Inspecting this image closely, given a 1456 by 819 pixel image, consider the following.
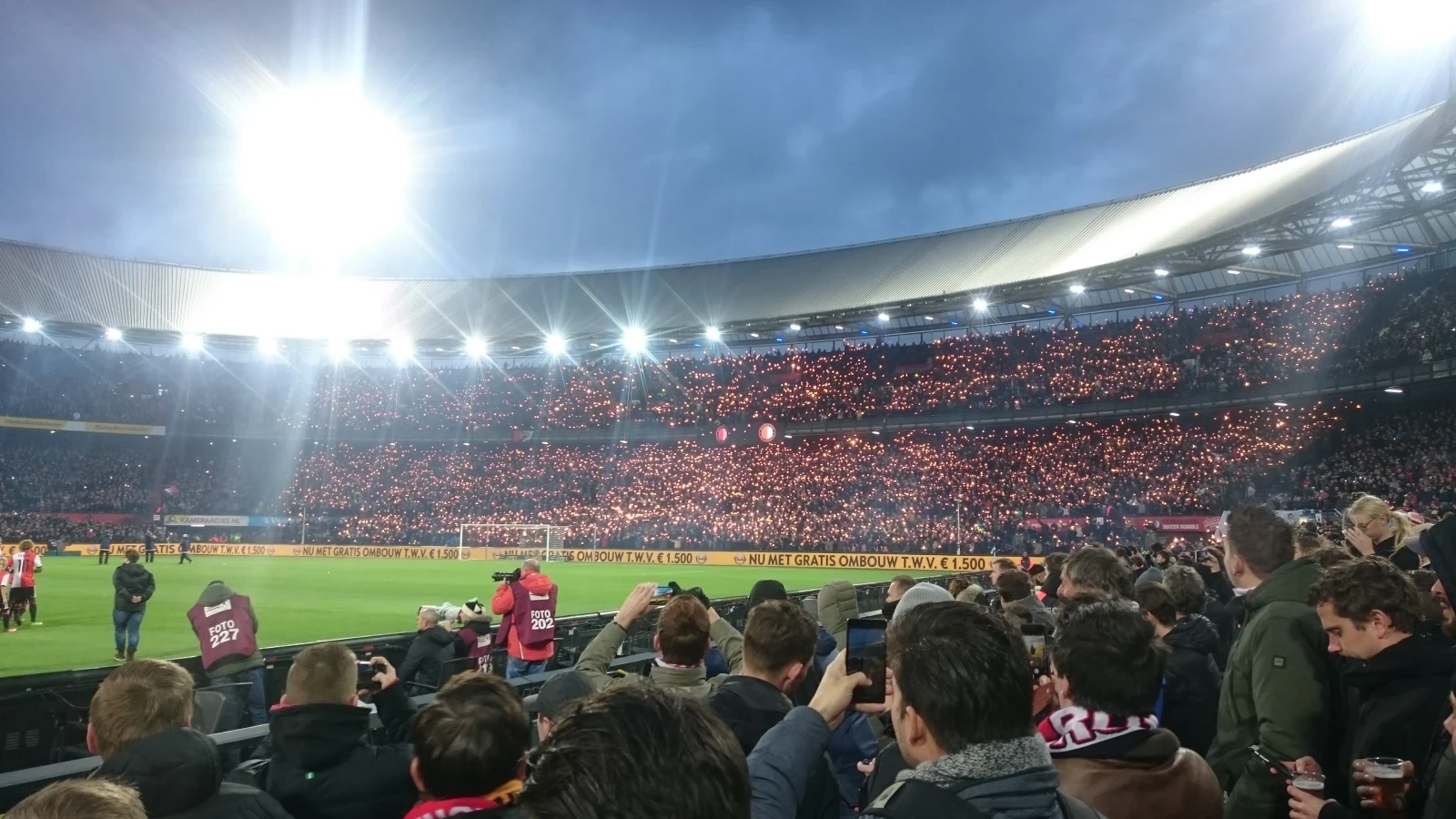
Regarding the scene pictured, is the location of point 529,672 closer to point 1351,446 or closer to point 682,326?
point 1351,446

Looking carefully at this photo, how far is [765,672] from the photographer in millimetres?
3760

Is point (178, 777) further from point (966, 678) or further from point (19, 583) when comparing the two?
point (19, 583)

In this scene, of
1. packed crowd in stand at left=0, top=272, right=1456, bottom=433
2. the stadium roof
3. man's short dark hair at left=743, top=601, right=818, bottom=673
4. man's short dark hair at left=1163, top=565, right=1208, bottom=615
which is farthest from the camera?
packed crowd in stand at left=0, top=272, right=1456, bottom=433

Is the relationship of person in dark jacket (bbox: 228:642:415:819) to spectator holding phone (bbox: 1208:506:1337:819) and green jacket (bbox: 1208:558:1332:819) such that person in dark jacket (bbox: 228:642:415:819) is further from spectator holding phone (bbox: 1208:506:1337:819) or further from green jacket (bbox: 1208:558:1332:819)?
spectator holding phone (bbox: 1208:506:1337:819)

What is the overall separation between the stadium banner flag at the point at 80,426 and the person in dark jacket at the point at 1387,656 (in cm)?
7413

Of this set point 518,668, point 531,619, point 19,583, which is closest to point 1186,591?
point 531,619

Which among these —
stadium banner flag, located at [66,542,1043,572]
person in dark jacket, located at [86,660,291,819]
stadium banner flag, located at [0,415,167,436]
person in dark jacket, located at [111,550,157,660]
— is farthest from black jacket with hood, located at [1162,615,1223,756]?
stadium banner flag, located at [0,415,167,436]

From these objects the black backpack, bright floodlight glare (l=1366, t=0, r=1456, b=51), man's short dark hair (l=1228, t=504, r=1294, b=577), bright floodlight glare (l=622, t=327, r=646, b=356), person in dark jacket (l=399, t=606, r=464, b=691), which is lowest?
person in dark jacket (l=399, t=606, r=464, b=691)

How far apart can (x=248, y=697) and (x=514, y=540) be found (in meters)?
46.2

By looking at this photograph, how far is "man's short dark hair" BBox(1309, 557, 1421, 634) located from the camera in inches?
148

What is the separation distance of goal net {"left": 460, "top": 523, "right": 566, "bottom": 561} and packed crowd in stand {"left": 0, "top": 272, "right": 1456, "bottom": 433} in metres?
12.1

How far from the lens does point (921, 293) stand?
51.6 metres

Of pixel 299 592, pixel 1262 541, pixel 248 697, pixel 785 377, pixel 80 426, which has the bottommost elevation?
pixel 248 697

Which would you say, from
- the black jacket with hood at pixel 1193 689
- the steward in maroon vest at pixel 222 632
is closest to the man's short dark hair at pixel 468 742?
the black jacket with hood at pixel 1193 689
